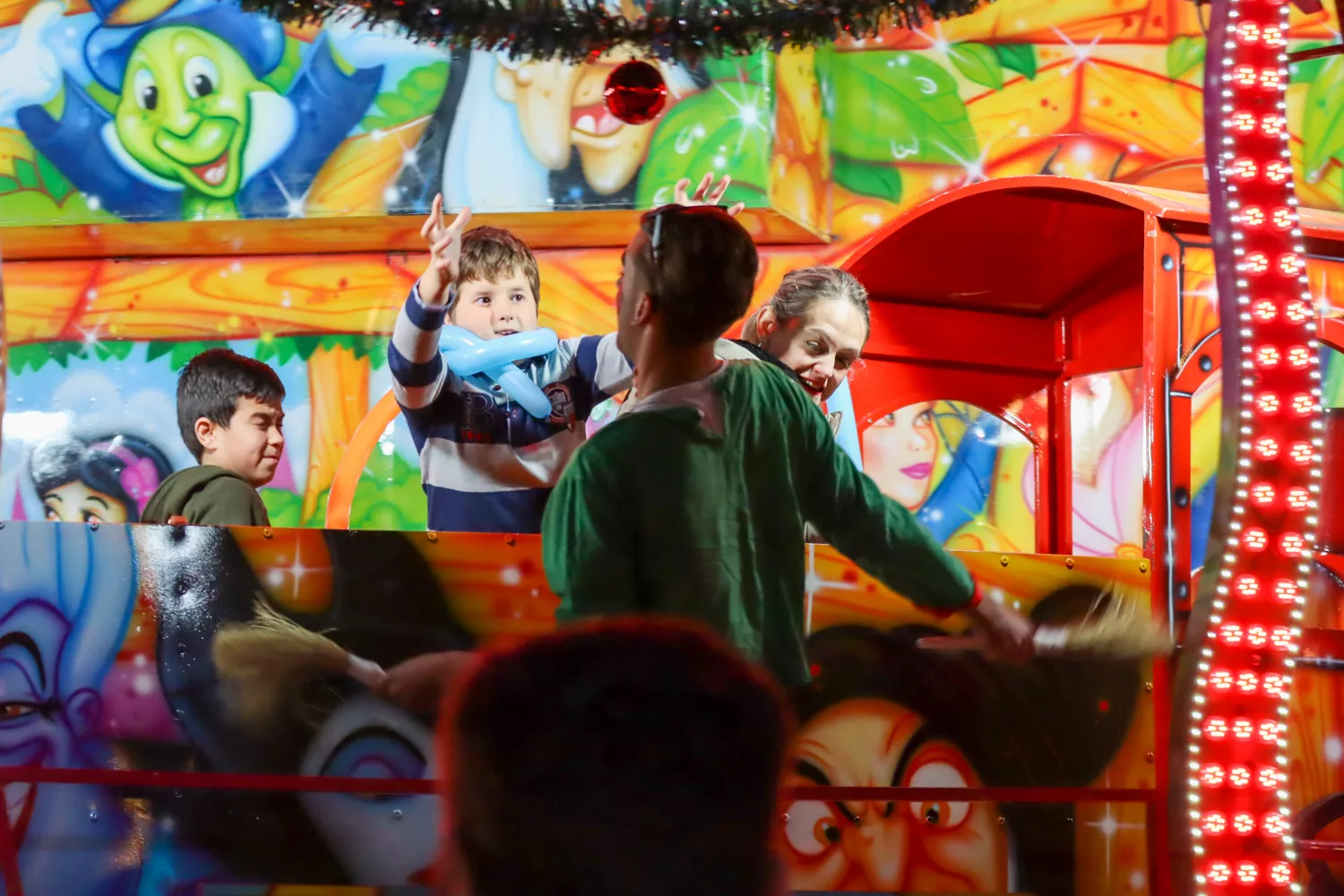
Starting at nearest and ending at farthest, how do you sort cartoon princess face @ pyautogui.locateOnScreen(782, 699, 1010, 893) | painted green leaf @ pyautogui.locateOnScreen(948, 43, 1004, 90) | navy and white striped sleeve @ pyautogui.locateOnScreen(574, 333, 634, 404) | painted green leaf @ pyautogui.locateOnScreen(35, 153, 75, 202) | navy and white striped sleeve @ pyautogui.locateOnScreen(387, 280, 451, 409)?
1. cartoon princess face @ pyautogui.locateOnScreen(782, 699, 1010, 893)
2. navy and white striped sleeve @ pyautogui.locateOnScreen(387, 280, 451, 409)
3. navy and white striped sleeve @ pyautogui.locateOnScreen(574, 333, 634, 404)
4. painted green leaf @ pyautogui.locateOnScreen(35, 153, 75, 202)
5. painted green leaf @ pyautogui.locateOnScreen(948, 43, 1004, 90)

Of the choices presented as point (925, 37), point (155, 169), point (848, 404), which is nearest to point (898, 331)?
point (848, 404)

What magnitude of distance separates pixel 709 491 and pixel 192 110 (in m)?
3.75

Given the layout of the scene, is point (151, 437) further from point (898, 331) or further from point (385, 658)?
point (385, 658)

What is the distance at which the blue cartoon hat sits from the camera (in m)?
Result: 4.60

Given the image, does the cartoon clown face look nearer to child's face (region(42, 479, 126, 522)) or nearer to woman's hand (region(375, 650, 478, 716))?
child's face (region(42, 479, 126, 522))

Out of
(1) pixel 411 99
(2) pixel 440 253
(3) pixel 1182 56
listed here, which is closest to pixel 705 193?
(2) pixel 440 253

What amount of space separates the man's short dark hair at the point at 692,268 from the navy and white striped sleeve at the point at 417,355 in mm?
743

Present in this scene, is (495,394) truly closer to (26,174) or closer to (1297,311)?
(1297,311)

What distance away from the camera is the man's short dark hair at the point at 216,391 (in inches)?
109

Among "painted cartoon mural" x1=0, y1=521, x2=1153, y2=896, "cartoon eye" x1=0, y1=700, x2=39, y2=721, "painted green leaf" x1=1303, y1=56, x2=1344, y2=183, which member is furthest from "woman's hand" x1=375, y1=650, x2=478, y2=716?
"painted green leaf" x1=1303, y1=56, x2=1344, y2=183

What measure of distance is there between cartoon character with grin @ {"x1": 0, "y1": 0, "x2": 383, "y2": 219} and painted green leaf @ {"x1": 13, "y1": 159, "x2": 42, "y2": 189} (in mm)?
79

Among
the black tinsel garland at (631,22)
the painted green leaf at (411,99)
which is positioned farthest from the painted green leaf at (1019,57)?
the black tinsel garland at (631,22)

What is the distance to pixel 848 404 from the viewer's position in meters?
2.79

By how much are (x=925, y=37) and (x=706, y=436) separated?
3.64m
